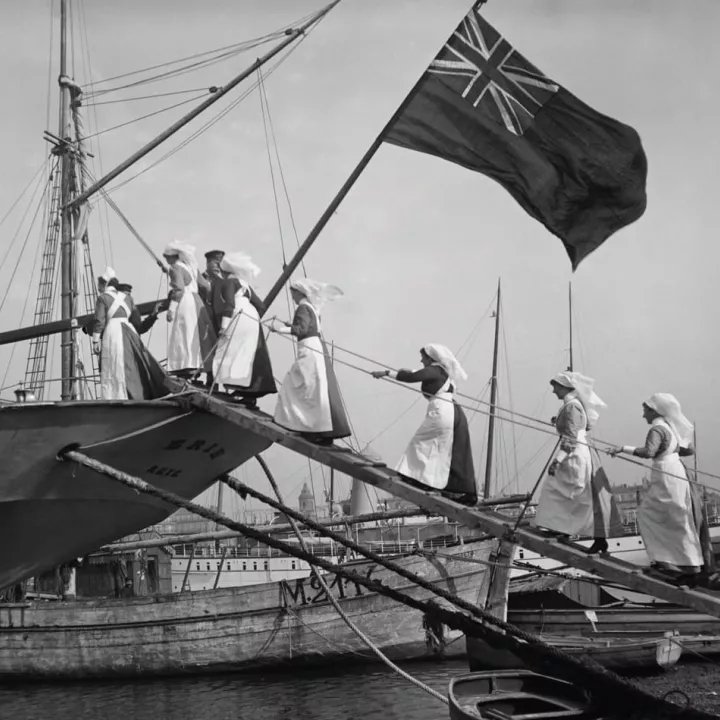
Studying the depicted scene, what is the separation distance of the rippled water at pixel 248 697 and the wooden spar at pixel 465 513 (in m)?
8.82

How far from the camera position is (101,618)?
20.3 m

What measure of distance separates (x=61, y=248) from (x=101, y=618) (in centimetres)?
1118

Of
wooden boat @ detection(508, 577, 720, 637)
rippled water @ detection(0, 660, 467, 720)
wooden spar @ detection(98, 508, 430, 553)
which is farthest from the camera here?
wooden boat @ detection(508, 577, 720, 637)

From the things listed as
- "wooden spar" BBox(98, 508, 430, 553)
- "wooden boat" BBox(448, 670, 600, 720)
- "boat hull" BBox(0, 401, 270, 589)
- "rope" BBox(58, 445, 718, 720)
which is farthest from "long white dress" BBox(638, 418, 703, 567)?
"wooden spar" BBox(98, 508, 430, 553)

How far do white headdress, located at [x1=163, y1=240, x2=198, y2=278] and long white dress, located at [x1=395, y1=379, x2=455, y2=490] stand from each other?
Result: 3409mm

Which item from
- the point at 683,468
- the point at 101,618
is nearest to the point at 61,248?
the point at 101,618

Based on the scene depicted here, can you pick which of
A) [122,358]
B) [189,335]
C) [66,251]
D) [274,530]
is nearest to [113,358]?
[122,358]

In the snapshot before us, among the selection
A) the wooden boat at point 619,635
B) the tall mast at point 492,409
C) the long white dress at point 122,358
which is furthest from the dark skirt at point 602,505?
the tall mast at point 492,409

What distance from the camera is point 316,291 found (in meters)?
8.54

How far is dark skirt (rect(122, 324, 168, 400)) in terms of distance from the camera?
9.31 metres

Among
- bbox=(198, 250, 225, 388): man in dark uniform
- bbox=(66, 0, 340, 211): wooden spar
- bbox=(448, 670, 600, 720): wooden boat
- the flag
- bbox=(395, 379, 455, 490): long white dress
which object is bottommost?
bbox=(448, 670, 600, 720): wooden boat

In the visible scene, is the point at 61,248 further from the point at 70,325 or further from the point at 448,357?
the point at 448,357

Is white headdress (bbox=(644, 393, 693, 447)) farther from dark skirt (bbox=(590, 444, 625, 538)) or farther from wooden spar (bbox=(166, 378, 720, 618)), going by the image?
wooden spar (bbox=(166, 378, 720, 618))

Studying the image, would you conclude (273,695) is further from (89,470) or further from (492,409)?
(492,409)
